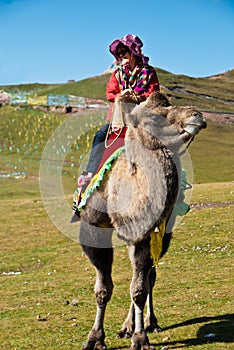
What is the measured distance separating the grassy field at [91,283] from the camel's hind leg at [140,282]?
0.73m

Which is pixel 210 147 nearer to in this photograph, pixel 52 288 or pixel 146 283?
pixel 52 288

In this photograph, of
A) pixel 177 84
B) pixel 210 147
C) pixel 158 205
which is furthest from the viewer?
pixel 177 84

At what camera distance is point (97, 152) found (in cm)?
785

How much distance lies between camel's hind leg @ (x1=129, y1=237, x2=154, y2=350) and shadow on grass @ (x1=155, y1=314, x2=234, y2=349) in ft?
2.48

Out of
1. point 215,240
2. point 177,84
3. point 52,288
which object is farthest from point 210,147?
point 52,288

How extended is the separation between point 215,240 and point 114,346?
8678mm

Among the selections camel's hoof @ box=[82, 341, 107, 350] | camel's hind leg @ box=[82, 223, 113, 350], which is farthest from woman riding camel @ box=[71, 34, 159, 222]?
camel's hoof @ box=[82, 341, 107, 350]

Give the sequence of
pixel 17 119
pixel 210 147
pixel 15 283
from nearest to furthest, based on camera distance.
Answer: pixel 15 283
pixel 210 147
pixel 17 119

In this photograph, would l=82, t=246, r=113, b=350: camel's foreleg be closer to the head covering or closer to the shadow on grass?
the shadow on grass

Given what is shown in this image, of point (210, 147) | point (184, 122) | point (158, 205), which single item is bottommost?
point (210, 147)

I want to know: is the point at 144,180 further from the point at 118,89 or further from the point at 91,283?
the point at 91,283

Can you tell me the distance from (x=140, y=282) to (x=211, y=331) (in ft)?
5.82

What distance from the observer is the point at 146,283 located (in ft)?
23.2

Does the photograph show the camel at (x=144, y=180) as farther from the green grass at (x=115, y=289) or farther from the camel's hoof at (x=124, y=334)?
the green grass at (x=115, y=289)
